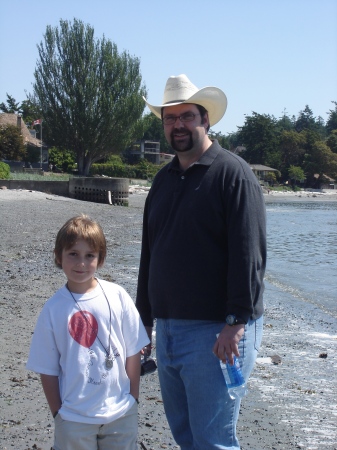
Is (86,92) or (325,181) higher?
(86,92)

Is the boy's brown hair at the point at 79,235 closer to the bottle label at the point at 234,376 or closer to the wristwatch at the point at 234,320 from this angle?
the wristwatch at the point at 234,320

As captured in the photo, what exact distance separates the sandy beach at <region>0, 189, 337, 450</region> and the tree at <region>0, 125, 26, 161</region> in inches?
1796

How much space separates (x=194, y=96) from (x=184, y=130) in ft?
0.56

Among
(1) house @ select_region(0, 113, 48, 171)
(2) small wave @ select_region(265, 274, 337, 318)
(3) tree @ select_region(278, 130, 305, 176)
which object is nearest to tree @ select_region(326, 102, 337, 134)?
(3) tree @ select_region(278, 130, 305, 176)

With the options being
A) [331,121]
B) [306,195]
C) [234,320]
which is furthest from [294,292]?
[331,121]

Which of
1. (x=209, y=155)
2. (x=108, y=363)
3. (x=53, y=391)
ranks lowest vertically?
(x=53, y=391)

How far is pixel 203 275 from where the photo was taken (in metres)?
3.01

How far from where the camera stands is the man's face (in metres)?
3.15

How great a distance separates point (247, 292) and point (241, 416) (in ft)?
6.76

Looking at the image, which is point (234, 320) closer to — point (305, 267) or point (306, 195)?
point (305, 267)

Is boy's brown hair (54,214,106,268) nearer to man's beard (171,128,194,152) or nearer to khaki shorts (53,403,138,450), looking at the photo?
man's beard (171,128,194,152)

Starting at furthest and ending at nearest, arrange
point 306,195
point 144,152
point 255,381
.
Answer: point 144,152 < point 306,195 < point 255,381

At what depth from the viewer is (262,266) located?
3.04m

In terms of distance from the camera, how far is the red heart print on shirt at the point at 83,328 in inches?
108
